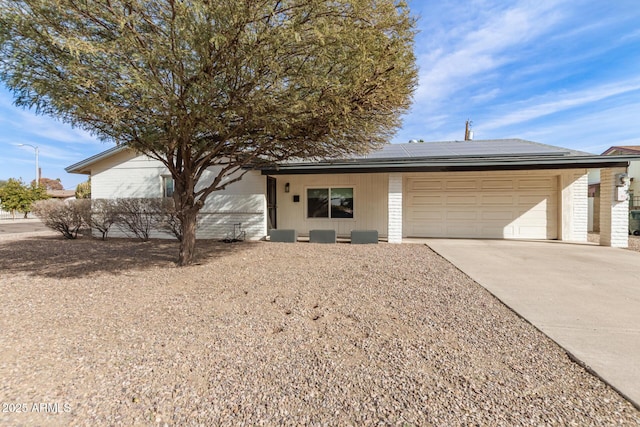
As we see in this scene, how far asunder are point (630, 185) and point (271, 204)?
22.6 metres

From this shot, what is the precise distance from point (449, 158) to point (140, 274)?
9880mm

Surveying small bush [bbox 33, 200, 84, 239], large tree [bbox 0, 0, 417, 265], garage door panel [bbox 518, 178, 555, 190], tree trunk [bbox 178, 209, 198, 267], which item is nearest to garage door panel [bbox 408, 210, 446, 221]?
garage door panel [bbox 518, 178, 555, 190]

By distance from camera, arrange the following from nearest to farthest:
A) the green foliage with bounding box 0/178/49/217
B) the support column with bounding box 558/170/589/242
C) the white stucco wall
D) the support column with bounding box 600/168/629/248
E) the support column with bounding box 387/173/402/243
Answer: the support column with bounding box 600/168/629/248
the support column with bounding box 387/173/402/243
the support column with bounding box 558/170/589/242
the white stucco wall
the green foliage with bounding box 0/178/49/217

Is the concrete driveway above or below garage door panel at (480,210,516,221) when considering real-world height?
below

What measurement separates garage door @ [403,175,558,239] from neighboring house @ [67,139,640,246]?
0.12 feet

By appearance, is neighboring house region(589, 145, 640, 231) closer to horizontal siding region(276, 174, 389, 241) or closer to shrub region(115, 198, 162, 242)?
horizontal siding region(276, 174, 389, 241)

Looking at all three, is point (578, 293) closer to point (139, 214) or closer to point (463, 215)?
point (463, 215)

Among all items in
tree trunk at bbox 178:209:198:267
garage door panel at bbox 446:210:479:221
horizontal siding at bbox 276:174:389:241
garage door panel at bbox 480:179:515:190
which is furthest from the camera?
horizontal siding at bbox 276:174:389:241

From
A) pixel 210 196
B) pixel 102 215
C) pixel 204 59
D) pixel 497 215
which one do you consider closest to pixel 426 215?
pixel 497 215

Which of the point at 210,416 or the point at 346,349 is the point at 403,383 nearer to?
the point at 346,349

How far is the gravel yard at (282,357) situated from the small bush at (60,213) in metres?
7.36

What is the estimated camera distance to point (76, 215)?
1177 centimetres

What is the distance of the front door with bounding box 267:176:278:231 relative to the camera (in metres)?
12.3

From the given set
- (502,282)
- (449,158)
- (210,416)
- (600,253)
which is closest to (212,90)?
(210,416)
